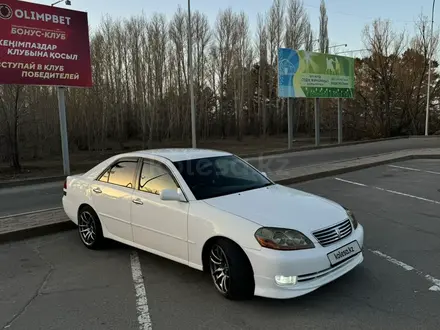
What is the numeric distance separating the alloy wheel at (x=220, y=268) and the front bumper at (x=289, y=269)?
294 mm

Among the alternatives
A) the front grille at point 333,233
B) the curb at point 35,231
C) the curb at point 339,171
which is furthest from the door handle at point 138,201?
the curb at point 339,171

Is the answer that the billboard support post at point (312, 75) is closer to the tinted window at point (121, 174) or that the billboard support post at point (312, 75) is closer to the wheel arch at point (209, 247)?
the tinted window at point (121, 174)

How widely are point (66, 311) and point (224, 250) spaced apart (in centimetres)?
155

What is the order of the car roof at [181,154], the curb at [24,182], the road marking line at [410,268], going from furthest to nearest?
the curb at [24,182] < the car roof at [181,154] < the road marking line at [410,268]

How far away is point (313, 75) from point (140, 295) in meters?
18.5

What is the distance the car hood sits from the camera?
3746 millimetres

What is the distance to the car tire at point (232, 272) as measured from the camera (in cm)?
364

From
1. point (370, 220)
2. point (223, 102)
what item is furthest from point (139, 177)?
point (223, 102)

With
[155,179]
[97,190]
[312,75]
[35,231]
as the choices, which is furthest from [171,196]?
[312,75]

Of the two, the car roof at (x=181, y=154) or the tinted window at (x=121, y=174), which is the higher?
the car roof at (x=181, y=154)

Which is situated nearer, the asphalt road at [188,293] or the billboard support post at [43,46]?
the asphalt road at [188,293]

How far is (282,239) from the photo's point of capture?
3.59m

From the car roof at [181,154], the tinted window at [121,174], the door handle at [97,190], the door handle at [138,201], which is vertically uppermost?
the car roof at [181,154]

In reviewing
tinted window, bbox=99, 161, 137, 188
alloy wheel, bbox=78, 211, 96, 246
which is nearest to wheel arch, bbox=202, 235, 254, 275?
tinted window, bbox=99, 161, 137, 188
